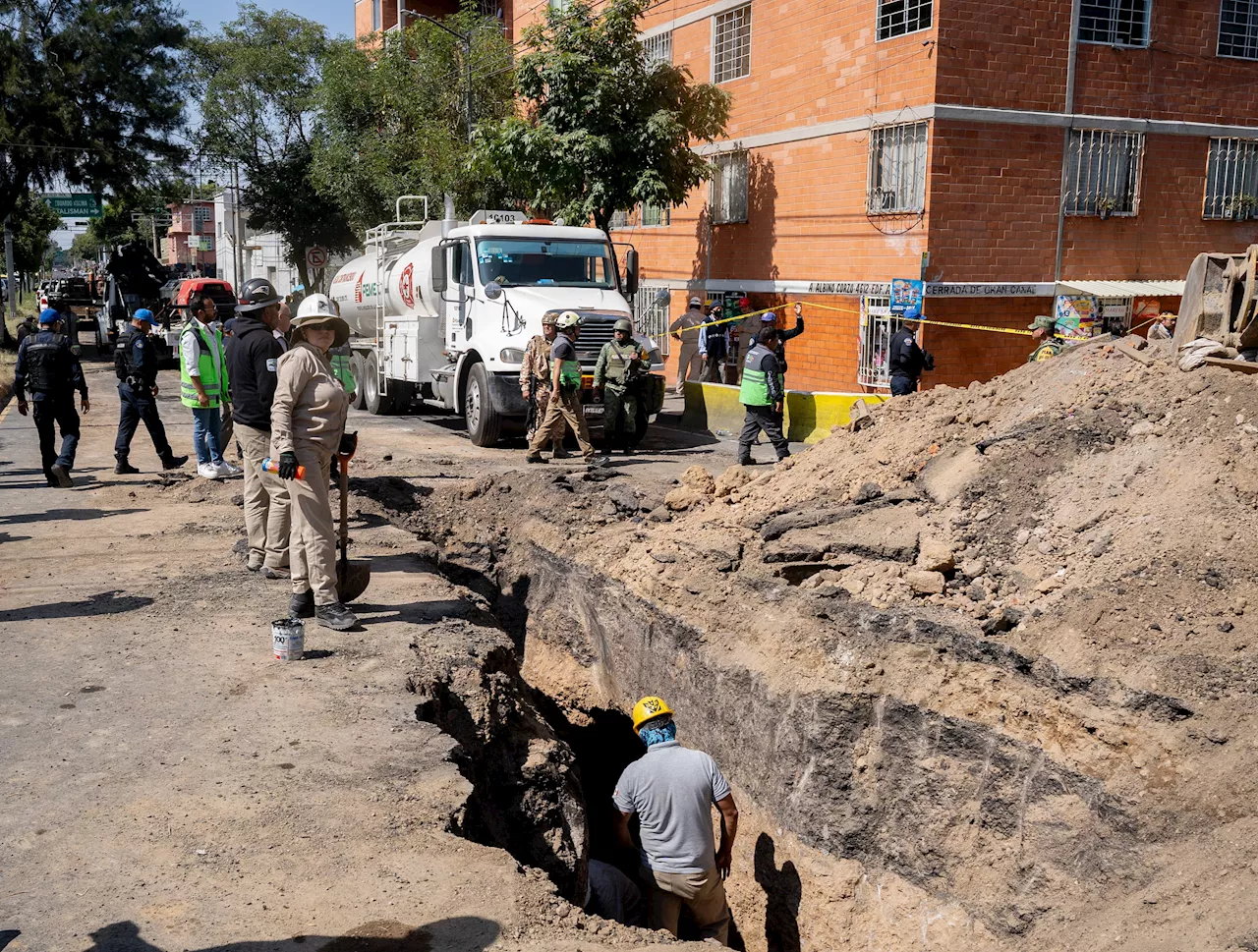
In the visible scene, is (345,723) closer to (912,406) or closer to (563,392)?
(912,406)

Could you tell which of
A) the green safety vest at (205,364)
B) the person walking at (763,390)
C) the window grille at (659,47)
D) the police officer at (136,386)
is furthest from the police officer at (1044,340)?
the window grille at (659,47)

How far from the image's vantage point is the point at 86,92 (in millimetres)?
29453

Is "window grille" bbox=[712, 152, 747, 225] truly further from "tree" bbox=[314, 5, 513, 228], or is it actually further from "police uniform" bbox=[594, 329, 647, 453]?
"police uniform" bbox=[594, 329, 647, 453]

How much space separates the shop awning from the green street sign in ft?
86.3

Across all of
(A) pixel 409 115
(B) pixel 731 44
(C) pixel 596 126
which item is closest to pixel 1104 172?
(B) pixel 731 44

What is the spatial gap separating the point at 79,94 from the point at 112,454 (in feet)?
68.2

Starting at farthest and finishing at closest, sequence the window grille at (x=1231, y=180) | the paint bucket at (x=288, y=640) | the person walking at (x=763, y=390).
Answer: the window grille at (x=1231, y=180) → the person walking at (x=763, y=390) → the paint bucket at (x=288, y=640)

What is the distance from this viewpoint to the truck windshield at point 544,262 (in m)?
14.7

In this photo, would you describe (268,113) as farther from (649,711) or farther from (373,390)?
(649,711)

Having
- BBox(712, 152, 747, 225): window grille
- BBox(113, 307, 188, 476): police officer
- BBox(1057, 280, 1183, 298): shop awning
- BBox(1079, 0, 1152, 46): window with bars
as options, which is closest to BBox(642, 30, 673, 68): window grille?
BBox(712, 152, 747, 225): window grille

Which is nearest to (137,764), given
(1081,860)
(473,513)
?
(1081,860)

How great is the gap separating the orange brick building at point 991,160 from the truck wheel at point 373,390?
22.7ft

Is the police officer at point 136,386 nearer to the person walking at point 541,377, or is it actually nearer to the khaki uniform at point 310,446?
the person walking at point 541,377

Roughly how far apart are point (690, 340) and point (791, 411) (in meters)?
5.78
